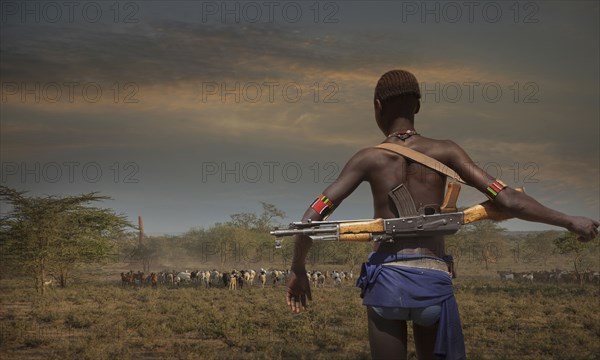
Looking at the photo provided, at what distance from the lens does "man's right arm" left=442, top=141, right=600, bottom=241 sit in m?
4.18

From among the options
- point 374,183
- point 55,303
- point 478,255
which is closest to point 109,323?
point 55,303

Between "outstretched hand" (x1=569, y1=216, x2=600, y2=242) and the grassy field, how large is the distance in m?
8.57

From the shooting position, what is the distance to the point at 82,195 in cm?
3691

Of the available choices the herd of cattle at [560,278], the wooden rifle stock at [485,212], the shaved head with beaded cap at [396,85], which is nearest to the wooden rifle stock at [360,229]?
the wooden rifle stock at [485,212]

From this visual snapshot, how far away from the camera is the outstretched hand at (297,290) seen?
179 inches

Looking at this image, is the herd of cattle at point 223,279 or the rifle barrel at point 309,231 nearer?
the rifle barrel at point 309,231

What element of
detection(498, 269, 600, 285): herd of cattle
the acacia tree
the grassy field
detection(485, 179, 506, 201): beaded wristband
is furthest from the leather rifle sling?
detection(498, 269, 600, 285): herd of cattle

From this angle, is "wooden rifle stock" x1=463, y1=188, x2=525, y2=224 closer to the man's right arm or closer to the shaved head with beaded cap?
the man's right arm

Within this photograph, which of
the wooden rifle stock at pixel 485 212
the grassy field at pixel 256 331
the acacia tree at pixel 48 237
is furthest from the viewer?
the acacia tree at pixel 48 237

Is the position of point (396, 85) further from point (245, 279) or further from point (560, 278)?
point (560, 278)

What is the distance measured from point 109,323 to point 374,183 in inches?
602

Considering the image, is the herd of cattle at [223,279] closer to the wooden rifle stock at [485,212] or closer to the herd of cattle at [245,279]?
the herd of cattle at [245,279]

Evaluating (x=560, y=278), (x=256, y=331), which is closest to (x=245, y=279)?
(x=560, y=278)

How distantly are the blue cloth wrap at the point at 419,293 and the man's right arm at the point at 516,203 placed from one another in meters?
0.65
